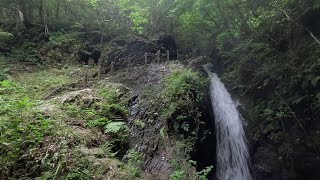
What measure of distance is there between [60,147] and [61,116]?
1.62 m

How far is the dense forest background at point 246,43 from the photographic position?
9.81 m

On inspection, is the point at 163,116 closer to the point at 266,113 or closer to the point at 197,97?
the point at 197,97


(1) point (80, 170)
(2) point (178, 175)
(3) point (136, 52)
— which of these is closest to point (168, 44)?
(3) point (136, 52)

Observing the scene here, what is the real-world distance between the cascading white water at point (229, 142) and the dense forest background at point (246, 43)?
54 cm

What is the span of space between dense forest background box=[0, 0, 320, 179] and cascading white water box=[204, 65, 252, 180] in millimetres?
537

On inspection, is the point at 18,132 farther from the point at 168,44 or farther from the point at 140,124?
the point at 168,44

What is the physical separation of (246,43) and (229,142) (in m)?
4.23

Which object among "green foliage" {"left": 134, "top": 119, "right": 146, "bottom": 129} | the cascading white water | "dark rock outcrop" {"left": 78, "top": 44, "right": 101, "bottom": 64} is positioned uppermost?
"dark rock outcrop" {"left": 78, "top": 44, "right": 101, "bottom": 64}

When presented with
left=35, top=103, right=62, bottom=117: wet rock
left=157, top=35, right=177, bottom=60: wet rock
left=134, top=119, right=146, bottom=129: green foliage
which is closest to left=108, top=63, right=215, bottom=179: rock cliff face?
left=134, top=119, right=146, bottom=129: green foliage

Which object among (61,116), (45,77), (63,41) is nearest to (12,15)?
(63,41)

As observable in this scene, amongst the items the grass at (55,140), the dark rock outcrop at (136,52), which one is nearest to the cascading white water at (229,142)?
the dark rock outcrop at (136,52)

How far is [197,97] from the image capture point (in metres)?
9.55

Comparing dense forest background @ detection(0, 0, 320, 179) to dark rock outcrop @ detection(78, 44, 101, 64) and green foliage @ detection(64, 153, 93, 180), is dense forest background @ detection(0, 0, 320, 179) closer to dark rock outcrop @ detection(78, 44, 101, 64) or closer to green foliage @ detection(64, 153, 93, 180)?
dark rock outcrop @ detection(78, 44, 101, 64)

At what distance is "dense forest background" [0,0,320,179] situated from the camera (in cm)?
A: 981
